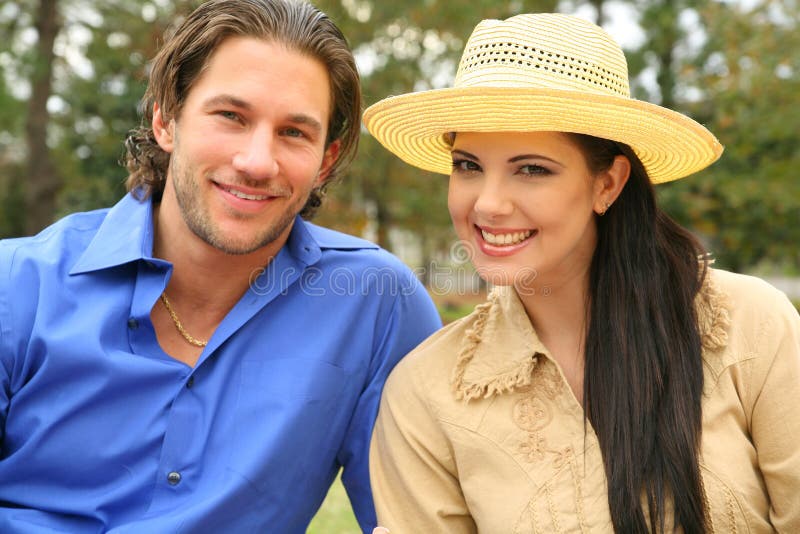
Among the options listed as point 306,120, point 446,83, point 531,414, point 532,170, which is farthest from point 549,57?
point 446,83

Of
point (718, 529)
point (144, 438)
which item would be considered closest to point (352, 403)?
point (144, 438)

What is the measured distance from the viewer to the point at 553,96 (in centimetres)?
235

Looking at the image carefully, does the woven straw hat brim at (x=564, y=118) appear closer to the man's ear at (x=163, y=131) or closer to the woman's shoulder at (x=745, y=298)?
the woman's shoulder at (x=745, y=298)

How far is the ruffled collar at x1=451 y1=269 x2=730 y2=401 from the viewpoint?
255cm

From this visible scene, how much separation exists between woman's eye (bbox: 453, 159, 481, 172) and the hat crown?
0.81ft

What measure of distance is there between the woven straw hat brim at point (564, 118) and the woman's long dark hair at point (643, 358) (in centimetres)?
11

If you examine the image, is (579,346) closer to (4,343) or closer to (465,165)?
(465,165)

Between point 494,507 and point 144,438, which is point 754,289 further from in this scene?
point 144,438

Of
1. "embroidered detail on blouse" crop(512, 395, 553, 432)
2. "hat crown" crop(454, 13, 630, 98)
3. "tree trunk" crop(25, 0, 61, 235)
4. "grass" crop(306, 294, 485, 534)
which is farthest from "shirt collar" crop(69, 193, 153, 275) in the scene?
"tree trunk" crop(25, 0, 61, 235)

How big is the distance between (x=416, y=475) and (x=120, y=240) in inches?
52.8

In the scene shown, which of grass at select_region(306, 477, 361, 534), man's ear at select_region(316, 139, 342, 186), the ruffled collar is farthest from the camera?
grass at select_region(306, 477, 361, 534)

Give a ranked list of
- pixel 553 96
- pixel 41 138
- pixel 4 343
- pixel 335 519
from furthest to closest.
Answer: pixel 41 138 < pixel 335 519 < pixel 4 343 < pixel 553 96

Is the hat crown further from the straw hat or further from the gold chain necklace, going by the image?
the gold chain necklace

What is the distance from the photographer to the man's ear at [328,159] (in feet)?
11.1
